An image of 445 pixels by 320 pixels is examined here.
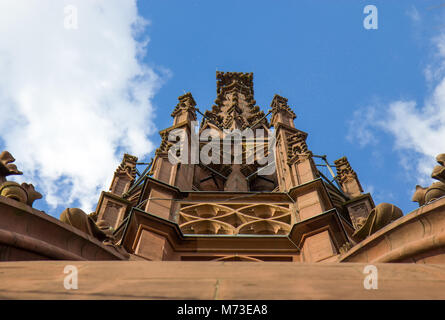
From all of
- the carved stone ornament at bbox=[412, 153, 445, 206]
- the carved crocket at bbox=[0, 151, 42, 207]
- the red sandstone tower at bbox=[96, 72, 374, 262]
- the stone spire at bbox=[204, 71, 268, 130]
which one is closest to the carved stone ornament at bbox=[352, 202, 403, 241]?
the carved stone ornament at bbox=[412, 153, 445, 206]

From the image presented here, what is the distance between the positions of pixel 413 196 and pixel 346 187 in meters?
13.6

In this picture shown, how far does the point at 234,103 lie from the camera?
3212cm

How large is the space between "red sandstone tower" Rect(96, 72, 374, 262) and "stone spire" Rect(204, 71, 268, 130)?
23.1 ft

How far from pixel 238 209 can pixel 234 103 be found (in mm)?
18815

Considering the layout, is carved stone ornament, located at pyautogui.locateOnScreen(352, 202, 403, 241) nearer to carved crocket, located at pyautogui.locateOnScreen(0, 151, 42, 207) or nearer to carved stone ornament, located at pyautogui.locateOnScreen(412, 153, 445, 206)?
carved stone ornament, located at pyautogui.locateOnScreen(412, 153, 445, 206)

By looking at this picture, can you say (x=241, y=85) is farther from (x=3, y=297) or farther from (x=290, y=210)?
(x=3, y=297)

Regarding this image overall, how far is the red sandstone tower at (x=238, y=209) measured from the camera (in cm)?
1140

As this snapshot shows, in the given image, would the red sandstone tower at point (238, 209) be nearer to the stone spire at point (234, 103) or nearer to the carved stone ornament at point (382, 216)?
the carved stone ornament at point (382, 216)

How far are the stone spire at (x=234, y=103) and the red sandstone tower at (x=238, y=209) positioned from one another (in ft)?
23.1

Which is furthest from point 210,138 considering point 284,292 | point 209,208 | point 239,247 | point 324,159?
point 284,292

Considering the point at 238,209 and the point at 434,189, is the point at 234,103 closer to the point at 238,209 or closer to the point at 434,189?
the point at 238,209

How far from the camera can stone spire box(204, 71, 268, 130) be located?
29.5 m

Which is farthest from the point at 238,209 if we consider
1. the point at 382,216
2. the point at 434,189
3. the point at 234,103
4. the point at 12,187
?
the point at 234,103

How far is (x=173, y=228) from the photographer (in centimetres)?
1167
